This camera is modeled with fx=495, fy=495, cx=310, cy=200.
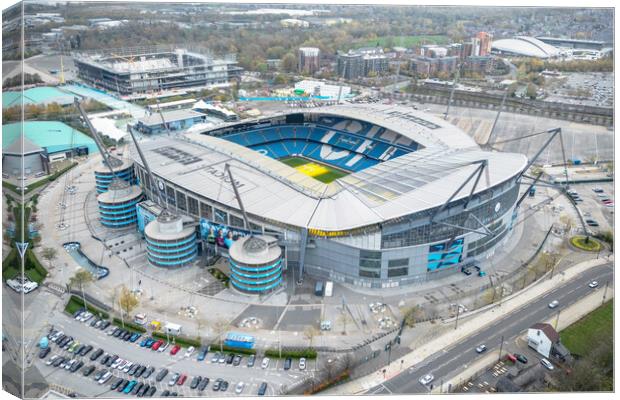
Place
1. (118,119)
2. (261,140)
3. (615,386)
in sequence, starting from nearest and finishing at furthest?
1. (615,386)
2. (261,140)
3. (118,119)

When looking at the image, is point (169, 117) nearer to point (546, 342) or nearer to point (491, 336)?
point (491, 336)

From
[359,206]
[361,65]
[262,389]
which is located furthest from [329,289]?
[361,65]

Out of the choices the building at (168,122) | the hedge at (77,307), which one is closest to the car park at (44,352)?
the hedge at (77,307)

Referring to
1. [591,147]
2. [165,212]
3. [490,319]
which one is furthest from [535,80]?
[165,212]

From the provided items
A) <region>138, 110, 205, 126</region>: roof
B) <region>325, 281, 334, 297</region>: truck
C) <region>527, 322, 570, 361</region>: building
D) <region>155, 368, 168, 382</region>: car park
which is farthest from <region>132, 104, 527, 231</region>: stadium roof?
<region>138, 110, 205, 126</region>: roof

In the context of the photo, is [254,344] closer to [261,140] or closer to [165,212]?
[165,212]

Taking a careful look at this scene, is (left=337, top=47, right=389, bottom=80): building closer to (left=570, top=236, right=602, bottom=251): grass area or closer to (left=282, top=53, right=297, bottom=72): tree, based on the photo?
(left=282, top=53, right=297, bottom=72): tree
